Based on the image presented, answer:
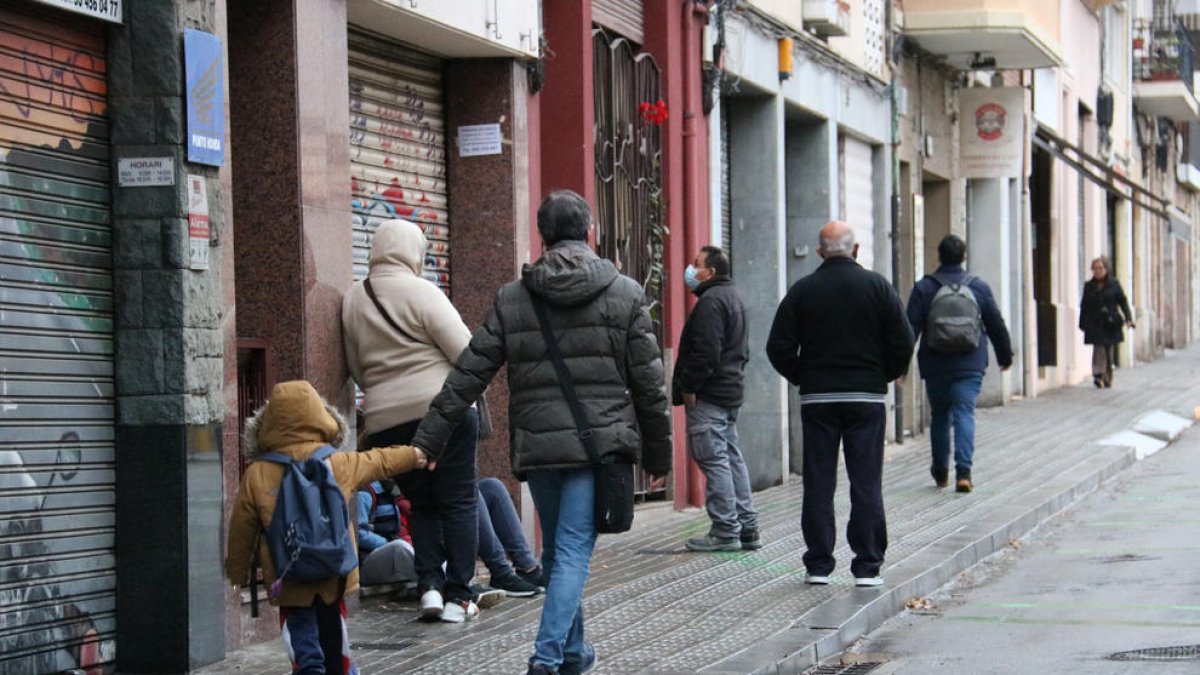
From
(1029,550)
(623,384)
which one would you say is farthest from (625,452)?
(1029,550)

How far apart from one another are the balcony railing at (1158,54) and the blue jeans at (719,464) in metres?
34.7

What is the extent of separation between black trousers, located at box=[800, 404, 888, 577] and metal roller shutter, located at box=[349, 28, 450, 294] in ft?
8.71

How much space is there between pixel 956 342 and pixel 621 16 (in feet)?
11.6

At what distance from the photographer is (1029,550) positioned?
13.5 meters

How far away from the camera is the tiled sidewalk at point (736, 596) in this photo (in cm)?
876

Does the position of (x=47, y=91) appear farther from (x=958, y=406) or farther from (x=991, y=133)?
(x=991, y=133)

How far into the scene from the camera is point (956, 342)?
51.9ft

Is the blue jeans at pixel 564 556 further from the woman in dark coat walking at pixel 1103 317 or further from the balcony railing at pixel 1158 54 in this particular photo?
the balcony railing at pixel 1158 54

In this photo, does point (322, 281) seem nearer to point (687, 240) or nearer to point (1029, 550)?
point (1029, 550)

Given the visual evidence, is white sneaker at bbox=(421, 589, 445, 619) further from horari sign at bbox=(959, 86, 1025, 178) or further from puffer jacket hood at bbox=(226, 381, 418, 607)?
horari sign at bbox=(959, 86, 1025, 178)

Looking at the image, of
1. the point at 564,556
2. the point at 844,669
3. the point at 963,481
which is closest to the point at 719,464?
the point at 844,669

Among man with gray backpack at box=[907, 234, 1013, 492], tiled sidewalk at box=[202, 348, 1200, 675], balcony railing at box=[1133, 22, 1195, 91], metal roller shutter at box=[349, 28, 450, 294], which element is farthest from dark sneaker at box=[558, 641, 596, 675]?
balcony railing at box=[1133, 22, 1195, 91]

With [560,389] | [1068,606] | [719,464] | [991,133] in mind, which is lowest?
[1068,606]

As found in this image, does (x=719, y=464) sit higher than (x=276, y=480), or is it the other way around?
(x=276, y=480)
